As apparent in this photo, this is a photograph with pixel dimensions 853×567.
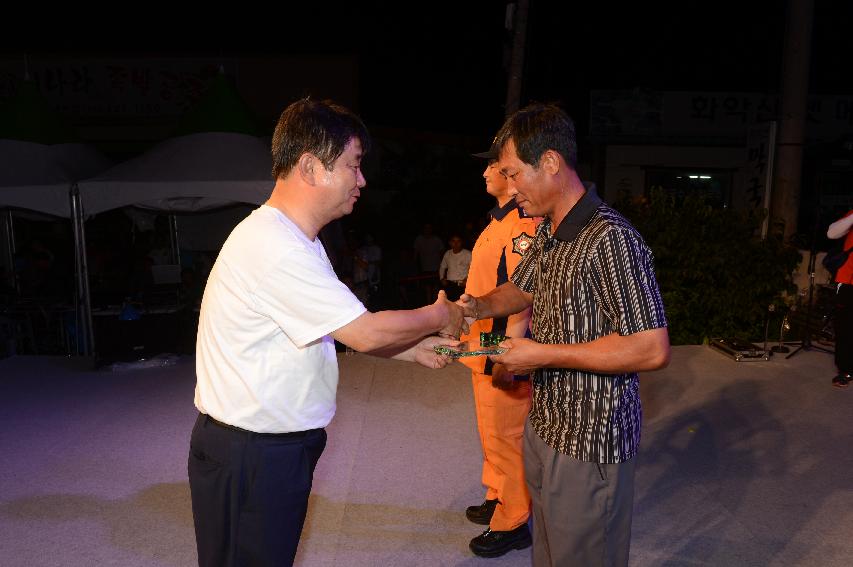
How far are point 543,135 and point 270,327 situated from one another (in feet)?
3.34

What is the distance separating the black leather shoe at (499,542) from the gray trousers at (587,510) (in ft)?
4.41

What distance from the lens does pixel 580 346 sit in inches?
76.9

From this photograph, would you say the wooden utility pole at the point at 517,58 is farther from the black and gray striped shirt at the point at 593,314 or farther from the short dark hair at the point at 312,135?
the short dark hair at the point at 312,135

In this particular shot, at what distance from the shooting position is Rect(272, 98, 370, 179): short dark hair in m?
1.97

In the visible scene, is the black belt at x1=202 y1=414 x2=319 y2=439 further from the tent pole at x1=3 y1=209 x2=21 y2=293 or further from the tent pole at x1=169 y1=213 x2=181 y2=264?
the tent pole at x1=169 y1=213 x2=181 y2=264

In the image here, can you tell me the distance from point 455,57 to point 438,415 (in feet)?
85.2

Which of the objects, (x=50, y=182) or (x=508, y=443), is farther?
(x=50, y=182)

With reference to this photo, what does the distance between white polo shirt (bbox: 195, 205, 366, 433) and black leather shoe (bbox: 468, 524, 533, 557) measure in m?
1.79

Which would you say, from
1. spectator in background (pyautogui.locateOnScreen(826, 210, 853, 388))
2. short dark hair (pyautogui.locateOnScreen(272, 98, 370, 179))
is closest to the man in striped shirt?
short dark hair (pyautogui.locateOnScreen(272, 98, 370, 179))

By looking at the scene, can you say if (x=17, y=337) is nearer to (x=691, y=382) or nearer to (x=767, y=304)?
(x=691, y=382)

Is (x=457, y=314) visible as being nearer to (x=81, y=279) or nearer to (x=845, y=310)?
(x=845, y=310)

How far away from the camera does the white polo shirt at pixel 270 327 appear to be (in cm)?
183

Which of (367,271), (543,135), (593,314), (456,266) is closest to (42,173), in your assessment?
(367,271)

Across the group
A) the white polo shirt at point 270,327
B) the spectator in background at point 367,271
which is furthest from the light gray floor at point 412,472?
the spectator in background at point 367,271
